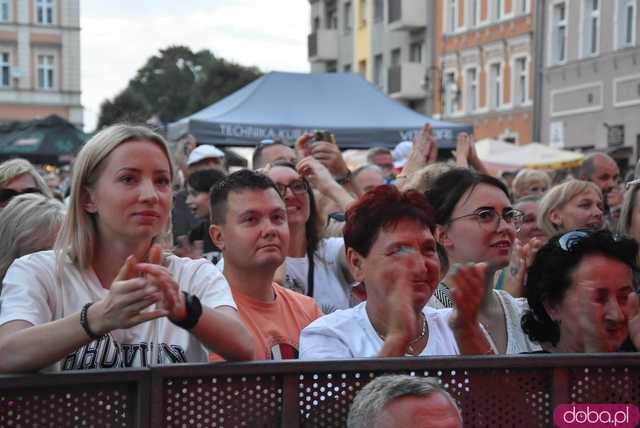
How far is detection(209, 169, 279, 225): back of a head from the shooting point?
4426 millimetres

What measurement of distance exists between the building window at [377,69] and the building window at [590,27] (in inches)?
597

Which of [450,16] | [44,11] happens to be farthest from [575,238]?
[44,11]

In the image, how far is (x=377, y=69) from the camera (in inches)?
1734

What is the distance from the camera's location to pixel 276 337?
3863 mm

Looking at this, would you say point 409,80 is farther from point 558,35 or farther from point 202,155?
point 202,155

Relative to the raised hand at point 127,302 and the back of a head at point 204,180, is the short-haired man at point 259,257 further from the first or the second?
the back of a head at point 204,180

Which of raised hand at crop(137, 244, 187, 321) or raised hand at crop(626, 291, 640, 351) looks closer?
raised hand at crop(137, 244, 187, 321)

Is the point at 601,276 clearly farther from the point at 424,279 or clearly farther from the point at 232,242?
the point at 232,242

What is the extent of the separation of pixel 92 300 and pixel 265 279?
3.98 feet

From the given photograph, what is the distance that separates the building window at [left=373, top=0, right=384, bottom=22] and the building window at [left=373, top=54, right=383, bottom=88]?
5.11ft

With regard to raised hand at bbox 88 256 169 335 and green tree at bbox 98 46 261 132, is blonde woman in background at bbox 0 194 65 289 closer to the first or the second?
raised hand at bbox 88 256 169 335

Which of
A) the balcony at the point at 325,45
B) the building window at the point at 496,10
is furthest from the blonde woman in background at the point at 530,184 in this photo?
the balcony at the point at 325,45

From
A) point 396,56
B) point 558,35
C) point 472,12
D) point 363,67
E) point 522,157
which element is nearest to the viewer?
point 522,157

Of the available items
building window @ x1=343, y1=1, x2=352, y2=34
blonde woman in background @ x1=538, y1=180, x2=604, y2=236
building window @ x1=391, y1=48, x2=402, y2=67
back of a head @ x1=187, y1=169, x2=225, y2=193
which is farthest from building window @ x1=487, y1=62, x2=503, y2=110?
blonde woman in background @ x1=538, y1=180, x2=604, y2=236
